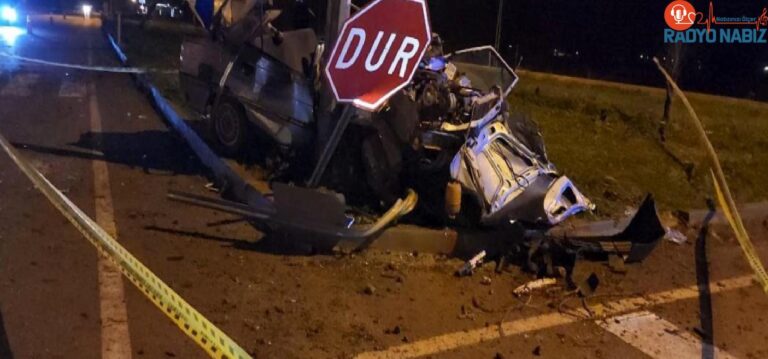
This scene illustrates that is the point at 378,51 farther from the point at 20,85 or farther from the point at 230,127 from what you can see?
the point at 20,85

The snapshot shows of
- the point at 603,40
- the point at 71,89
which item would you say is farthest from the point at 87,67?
the point at 603,40

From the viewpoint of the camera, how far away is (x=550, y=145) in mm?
9867

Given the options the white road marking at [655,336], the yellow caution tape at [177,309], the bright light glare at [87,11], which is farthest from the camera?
the bright light glare at [87,11]

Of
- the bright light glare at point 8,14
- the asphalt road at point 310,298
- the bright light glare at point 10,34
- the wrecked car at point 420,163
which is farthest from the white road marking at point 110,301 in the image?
the bright light glare at point 8,14

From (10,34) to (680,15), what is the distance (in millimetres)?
25386

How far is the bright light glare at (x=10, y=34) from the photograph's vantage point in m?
27.0

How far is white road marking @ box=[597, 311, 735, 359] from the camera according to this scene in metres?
4.69

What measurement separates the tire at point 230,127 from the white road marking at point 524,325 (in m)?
4.52

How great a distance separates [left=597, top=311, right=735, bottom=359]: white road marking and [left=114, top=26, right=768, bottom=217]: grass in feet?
7.31

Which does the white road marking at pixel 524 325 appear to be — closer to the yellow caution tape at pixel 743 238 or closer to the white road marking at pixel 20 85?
the yellow caution tape at pixel 743 238

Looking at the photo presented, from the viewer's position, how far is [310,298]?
16.9 feet

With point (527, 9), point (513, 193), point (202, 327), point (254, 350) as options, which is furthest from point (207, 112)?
point (527, 9)

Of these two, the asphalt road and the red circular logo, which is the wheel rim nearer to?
the asphalt road

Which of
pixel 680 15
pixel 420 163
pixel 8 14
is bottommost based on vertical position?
pixel 8 14
